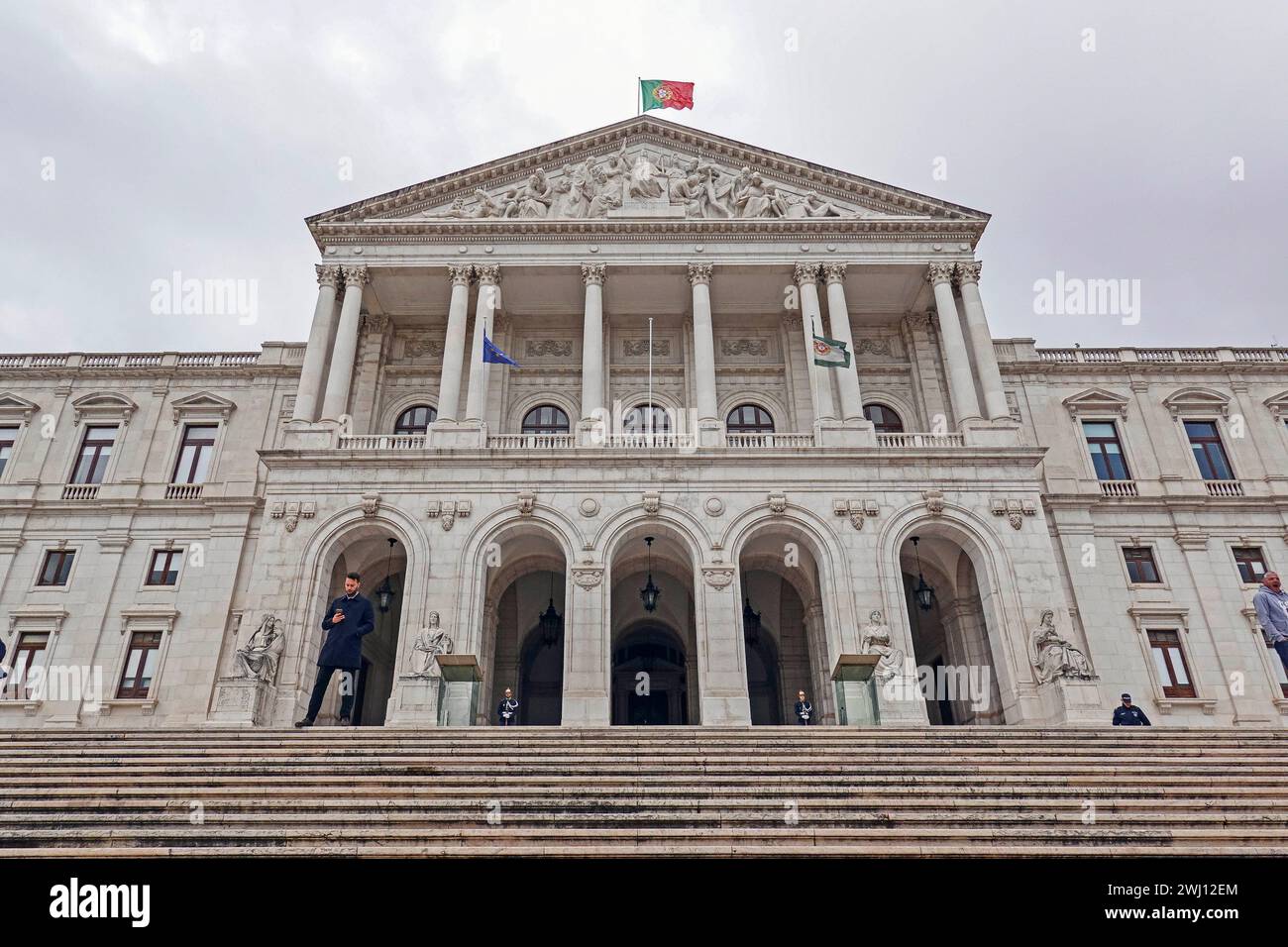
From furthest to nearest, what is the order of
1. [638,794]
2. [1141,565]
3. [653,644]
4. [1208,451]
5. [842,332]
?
[653,644], [1208,451], [1141,565], [842,332], [638,794]

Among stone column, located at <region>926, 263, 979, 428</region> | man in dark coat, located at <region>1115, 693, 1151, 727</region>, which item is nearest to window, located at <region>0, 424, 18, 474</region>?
stone column, located at <region>926, 263, 979, 428</region>

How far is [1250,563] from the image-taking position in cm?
2698

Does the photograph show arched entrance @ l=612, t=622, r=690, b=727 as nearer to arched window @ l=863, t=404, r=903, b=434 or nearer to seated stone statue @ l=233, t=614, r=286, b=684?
arched window @ l=863, t=404, r=903, b=434

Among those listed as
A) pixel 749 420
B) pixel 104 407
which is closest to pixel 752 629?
pixel 749 420

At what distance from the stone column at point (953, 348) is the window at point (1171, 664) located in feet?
30.7

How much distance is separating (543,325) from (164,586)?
50.9ft

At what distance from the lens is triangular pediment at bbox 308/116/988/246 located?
2766 centimetres

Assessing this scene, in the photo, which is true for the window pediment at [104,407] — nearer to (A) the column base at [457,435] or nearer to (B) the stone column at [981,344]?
(A) the column base at [457,435]

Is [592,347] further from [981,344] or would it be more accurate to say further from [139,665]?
[139,665]

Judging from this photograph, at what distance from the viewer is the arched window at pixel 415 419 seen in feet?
95.4

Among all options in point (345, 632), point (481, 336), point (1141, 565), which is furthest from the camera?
point (1141, 565)

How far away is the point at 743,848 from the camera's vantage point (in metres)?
8.83

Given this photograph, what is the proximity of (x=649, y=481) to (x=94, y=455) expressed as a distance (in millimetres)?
20839
